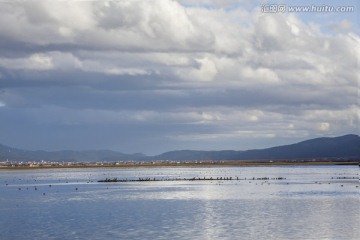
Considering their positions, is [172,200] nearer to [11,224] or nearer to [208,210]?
[208,210]

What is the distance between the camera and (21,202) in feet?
292

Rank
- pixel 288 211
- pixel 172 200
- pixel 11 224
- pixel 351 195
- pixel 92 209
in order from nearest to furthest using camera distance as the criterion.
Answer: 1. pixel 11 224
2. pixel 288 211
3. pixel 92 209
4. pixel 172 200
5. pixel 351 195

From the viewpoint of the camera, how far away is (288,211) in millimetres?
67875

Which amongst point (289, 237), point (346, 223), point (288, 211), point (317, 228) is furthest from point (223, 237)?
point (288, 211)

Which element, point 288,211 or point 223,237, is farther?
point 288,211

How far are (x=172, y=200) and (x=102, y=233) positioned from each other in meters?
33.8

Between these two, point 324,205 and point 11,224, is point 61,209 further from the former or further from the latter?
point 324,205

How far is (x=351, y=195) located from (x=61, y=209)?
142 ft

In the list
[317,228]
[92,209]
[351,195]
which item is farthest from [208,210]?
[351,195]

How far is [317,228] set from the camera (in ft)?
176

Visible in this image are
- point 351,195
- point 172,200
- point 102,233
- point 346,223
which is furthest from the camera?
point 351,195

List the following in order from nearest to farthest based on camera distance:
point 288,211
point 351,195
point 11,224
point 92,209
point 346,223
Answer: point 346,223 → point 11,224 → point 288,211 → point 92,209 → point 351,195

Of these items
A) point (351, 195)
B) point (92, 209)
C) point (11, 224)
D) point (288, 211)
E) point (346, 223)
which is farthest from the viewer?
point (351, 195)

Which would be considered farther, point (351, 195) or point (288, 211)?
point (351, 195)
